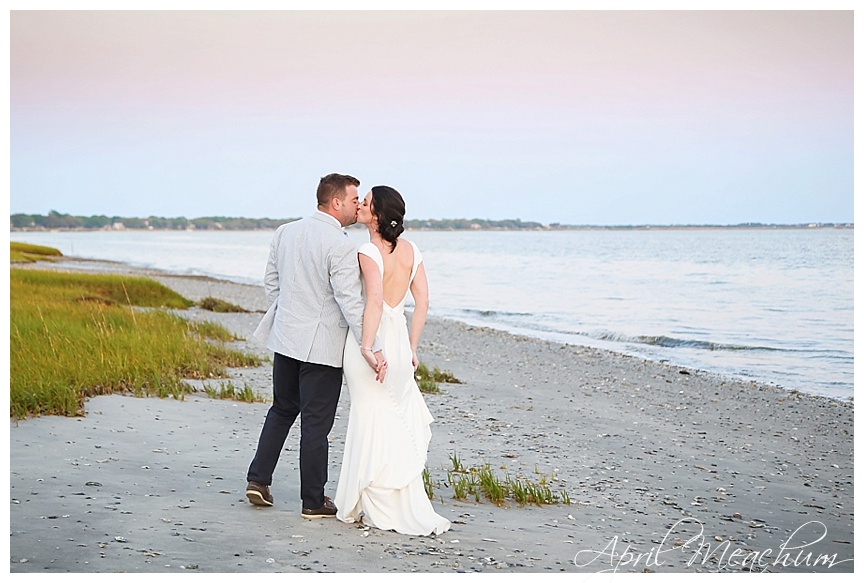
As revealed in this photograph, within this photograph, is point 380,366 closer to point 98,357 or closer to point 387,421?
point 387,421

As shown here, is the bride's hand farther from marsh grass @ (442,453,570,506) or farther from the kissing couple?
marsh grass @ (442,453,570,506)

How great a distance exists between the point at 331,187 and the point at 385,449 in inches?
62.5

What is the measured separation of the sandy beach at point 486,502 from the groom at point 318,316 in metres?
0.47

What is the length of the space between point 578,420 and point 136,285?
61.7 feet

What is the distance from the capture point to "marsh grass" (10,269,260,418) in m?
7.86

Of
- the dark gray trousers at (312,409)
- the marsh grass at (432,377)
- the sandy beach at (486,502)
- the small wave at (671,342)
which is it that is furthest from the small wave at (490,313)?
the dark gray trousers at (312,409)

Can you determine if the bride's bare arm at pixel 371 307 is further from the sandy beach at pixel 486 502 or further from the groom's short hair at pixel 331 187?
the sandy beach at pixel 486 502

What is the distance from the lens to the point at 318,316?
17.2 ft

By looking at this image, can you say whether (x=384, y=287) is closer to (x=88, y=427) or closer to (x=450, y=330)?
(x=88, y=427)

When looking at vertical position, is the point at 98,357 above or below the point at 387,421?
below

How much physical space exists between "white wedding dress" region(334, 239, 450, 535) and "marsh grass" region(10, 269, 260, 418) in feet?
11.8

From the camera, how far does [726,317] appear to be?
86.6 ft
